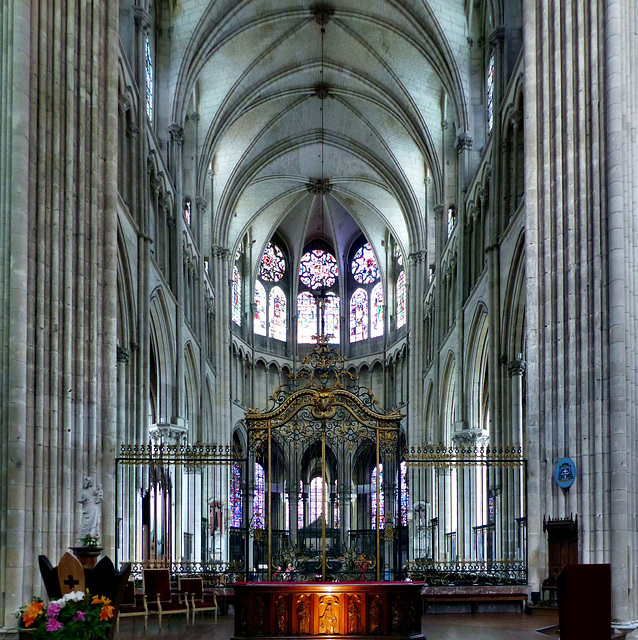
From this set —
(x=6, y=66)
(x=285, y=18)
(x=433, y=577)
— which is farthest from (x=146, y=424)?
(x=285, y=18)

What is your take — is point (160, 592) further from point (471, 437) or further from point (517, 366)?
point (471, 437)

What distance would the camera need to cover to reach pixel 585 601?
34.7 feet

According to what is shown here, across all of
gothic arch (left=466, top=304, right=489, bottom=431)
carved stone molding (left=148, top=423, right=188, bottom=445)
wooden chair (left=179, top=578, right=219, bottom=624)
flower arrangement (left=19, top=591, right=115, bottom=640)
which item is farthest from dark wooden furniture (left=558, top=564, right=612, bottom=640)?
gothic arch (left=466, top=304, right=489, bottom=431)

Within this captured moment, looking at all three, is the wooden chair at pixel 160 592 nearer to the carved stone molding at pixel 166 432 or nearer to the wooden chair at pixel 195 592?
the wooden chair at pixel 195 592

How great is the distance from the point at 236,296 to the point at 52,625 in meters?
40.8

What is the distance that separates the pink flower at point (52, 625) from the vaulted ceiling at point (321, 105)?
79.1 ft

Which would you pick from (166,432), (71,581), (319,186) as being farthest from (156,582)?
(319,186)

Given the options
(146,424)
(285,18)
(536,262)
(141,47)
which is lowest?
(146,424)

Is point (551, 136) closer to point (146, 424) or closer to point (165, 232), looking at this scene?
point (146, 424)

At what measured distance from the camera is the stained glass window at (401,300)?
47.6m

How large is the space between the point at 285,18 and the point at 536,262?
19.5 meters

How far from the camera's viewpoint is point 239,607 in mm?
12930

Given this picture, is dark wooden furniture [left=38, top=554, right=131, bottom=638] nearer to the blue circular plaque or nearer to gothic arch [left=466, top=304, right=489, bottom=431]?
the blue circular plaque

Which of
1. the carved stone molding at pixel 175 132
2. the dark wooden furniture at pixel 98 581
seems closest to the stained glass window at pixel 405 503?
the dark wooden furniture at pixel 98 581
